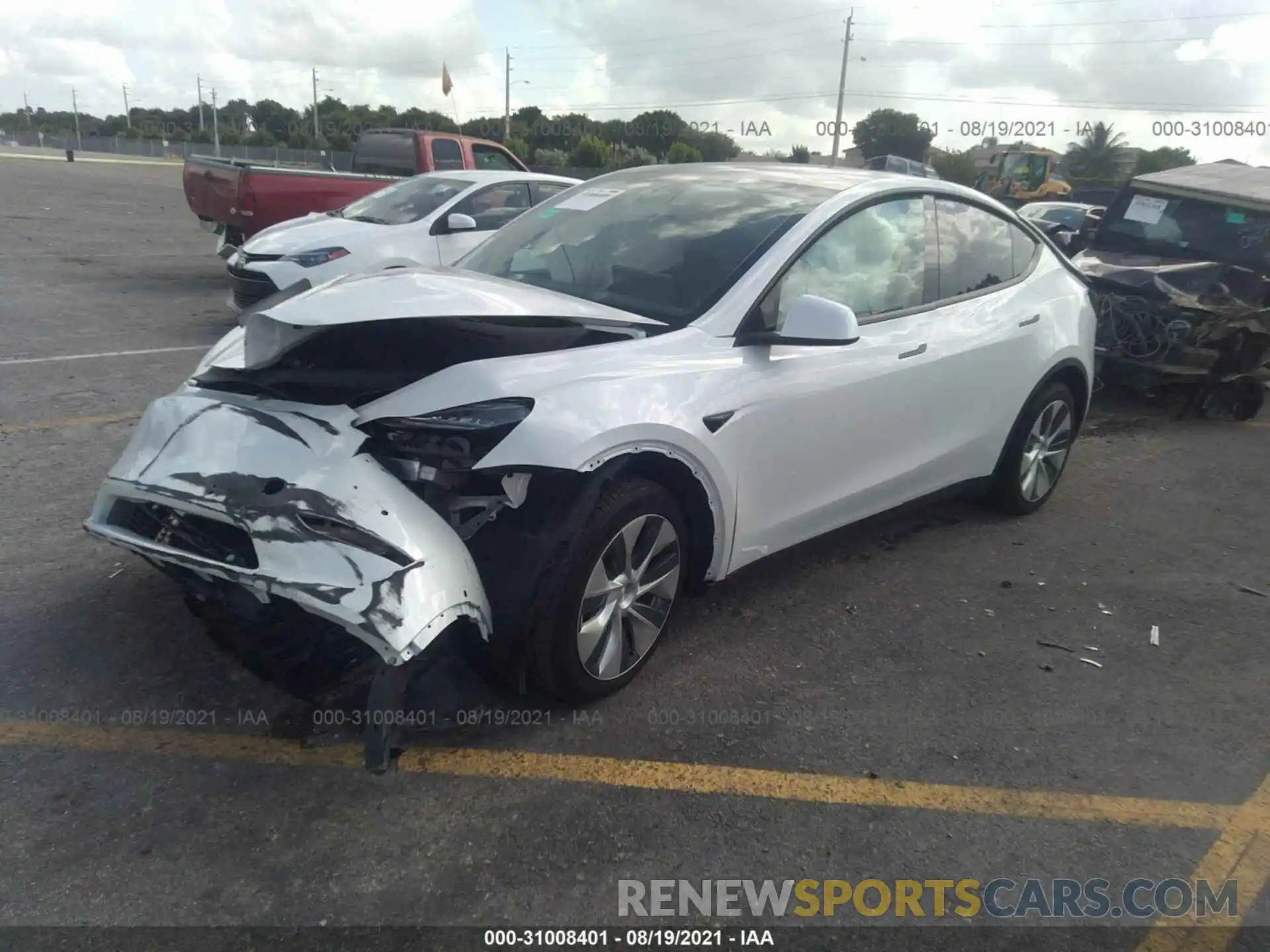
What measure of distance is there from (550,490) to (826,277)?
62.1 inches

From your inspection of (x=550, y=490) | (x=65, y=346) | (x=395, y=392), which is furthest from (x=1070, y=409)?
(x=65, y=346)

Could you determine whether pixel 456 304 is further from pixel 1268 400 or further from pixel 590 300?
pixel 1268 400

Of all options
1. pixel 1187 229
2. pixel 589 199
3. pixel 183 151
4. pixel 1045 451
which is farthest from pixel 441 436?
pixel 183 151

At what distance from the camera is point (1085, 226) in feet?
31.7

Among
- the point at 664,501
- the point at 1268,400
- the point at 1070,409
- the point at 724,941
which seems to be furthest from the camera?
the point at 1268,400

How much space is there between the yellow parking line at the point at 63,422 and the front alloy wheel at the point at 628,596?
4084mm

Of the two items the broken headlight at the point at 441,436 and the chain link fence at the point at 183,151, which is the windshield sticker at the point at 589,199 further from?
the chain link fence at the point at 183,151

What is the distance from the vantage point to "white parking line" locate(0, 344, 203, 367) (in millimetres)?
7254

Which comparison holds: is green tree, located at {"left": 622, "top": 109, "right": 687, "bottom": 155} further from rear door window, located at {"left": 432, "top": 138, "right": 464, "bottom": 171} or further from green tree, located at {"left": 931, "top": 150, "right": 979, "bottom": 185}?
rear door window, located at {"left": 432, "top": 138, "right": 464, "bottom": 171}

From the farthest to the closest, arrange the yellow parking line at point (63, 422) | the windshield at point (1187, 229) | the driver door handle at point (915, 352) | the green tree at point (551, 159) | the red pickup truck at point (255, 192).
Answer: the green tree at point (551, 159)
the red pickup truck at point (255, 192)
the windshield at point (1187, 229)
the yellow parking line at point (63, 422)
the driver door handle at point (915, 352)

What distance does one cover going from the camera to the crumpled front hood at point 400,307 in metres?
2.93

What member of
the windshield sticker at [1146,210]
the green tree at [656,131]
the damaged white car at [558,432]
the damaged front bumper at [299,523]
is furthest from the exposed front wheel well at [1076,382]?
the green tree at [656,131]

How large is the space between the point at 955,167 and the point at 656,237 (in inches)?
2106

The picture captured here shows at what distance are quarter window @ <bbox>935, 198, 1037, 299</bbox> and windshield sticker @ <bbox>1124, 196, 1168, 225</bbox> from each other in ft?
15.5
